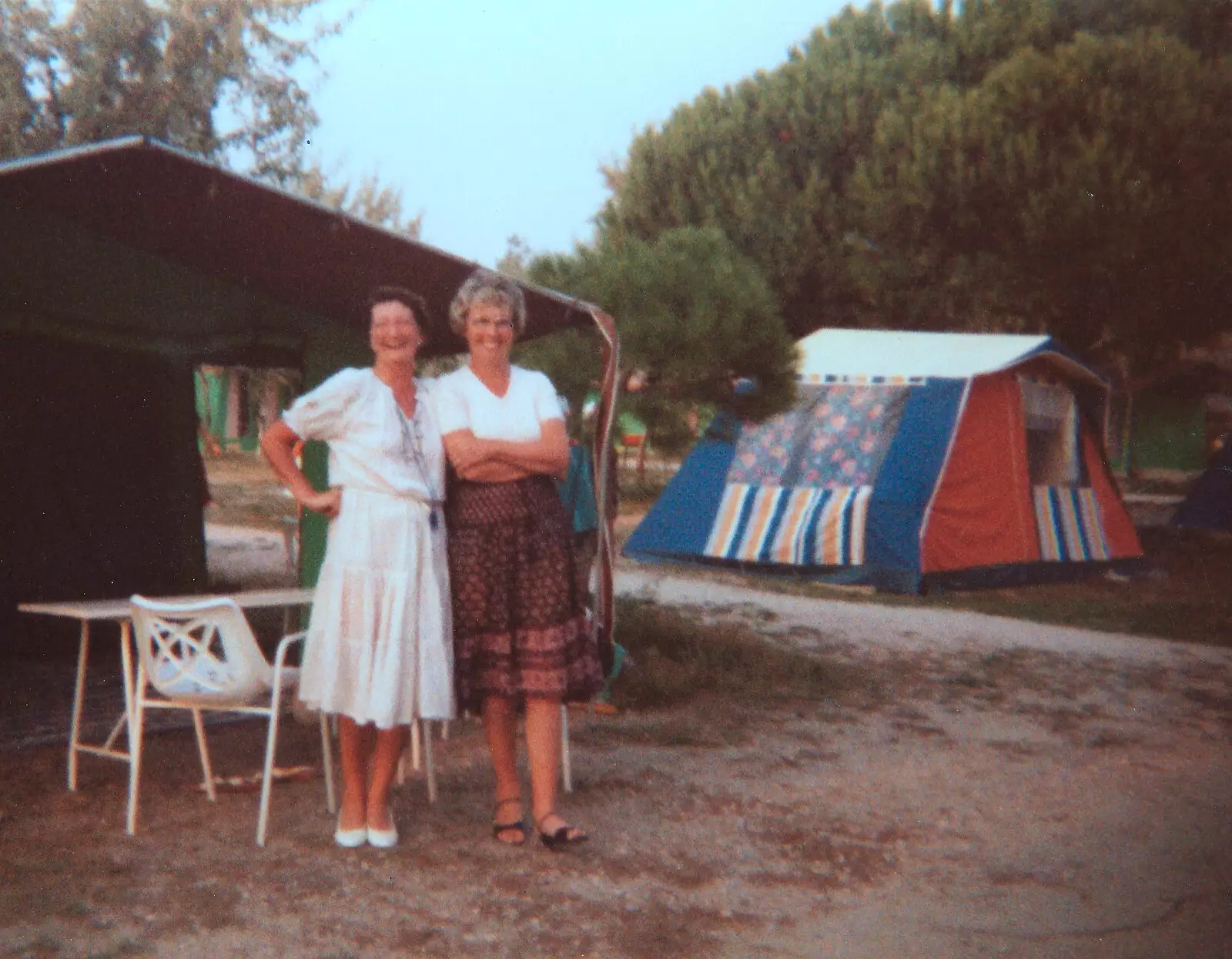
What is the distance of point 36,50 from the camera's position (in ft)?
57.5

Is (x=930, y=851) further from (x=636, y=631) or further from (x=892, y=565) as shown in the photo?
(x=892, y=565)

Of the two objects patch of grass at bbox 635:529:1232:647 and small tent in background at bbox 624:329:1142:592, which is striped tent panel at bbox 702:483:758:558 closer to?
small tent in background at bbox 624:329:1142:592

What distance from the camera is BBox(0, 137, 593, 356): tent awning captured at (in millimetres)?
3939

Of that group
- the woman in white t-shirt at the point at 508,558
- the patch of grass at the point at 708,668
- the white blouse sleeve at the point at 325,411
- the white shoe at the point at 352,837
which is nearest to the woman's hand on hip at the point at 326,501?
the white blouse sleeve at the point at 325,411

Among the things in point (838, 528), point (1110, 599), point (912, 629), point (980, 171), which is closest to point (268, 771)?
point (912, 629)

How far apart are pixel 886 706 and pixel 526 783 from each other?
211 centimetres

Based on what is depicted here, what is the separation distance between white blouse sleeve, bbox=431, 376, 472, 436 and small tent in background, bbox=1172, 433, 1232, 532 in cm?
1184

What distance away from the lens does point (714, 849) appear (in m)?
3.66

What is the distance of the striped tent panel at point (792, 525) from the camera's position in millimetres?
10250

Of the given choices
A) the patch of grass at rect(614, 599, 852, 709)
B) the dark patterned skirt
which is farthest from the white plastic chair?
the patch of grass at rect(614, 599, 852, 709)

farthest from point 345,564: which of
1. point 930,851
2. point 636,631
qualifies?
point 636,631

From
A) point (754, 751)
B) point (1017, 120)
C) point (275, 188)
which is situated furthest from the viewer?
point (1017, 120)

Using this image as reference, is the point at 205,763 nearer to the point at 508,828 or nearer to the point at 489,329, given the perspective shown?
the point at 508,828

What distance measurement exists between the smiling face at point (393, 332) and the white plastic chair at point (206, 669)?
794mm
